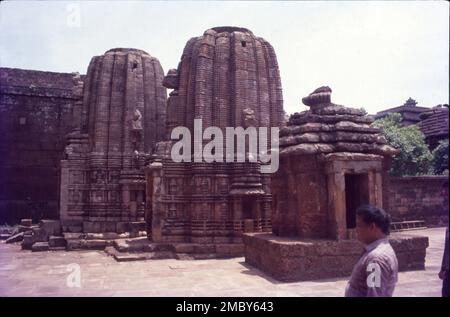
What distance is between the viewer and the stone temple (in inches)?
361

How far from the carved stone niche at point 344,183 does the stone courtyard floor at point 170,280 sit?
121 centimetres

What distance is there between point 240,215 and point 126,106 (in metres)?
9.95

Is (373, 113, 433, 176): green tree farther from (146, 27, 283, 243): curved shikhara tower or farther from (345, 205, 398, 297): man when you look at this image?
(345, 205, 398, 297): man

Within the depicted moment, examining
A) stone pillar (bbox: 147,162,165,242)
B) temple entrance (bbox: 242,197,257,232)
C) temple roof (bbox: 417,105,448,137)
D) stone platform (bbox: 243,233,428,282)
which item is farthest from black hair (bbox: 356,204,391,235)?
temple roof (bbox: 417,105,448,137)

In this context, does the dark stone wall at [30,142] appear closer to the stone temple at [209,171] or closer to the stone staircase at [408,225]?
the stone temple at [209,171]

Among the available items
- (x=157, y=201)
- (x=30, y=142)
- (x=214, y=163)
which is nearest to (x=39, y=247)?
(x=157, y=201)

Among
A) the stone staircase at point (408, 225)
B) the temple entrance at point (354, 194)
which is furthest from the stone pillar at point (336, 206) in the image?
the stone staircase at point (408, 225)

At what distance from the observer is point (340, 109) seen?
10.2 m

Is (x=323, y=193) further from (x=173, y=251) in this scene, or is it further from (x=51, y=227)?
(x=51, y=227)

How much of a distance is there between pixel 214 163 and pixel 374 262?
10444mm

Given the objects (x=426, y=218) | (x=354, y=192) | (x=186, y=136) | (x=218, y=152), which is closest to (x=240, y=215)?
(x=218, y=152)

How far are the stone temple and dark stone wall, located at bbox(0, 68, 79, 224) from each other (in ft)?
0.47

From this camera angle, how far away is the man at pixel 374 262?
3.44 metres

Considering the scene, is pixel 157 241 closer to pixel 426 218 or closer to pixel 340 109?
pixel 340 109
